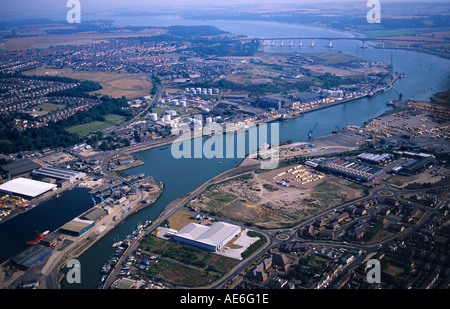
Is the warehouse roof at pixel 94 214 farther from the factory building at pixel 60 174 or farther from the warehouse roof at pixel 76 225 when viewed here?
the factory building at pixel 60 174

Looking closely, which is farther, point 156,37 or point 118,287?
point 156,37

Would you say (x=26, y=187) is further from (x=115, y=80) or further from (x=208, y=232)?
(x=115, y=80)

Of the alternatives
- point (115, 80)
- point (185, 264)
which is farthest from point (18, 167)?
point (115, 80)

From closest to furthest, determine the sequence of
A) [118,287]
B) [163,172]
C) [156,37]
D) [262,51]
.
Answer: [118,287] < [163,172] < [262,51] < [156,37]

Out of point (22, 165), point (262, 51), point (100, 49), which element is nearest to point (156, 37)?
point (100, 49)

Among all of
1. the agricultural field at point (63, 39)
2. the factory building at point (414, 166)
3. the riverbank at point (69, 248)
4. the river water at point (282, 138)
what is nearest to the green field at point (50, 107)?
the river water at point (282, 138)

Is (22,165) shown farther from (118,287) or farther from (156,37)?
(156,37)
